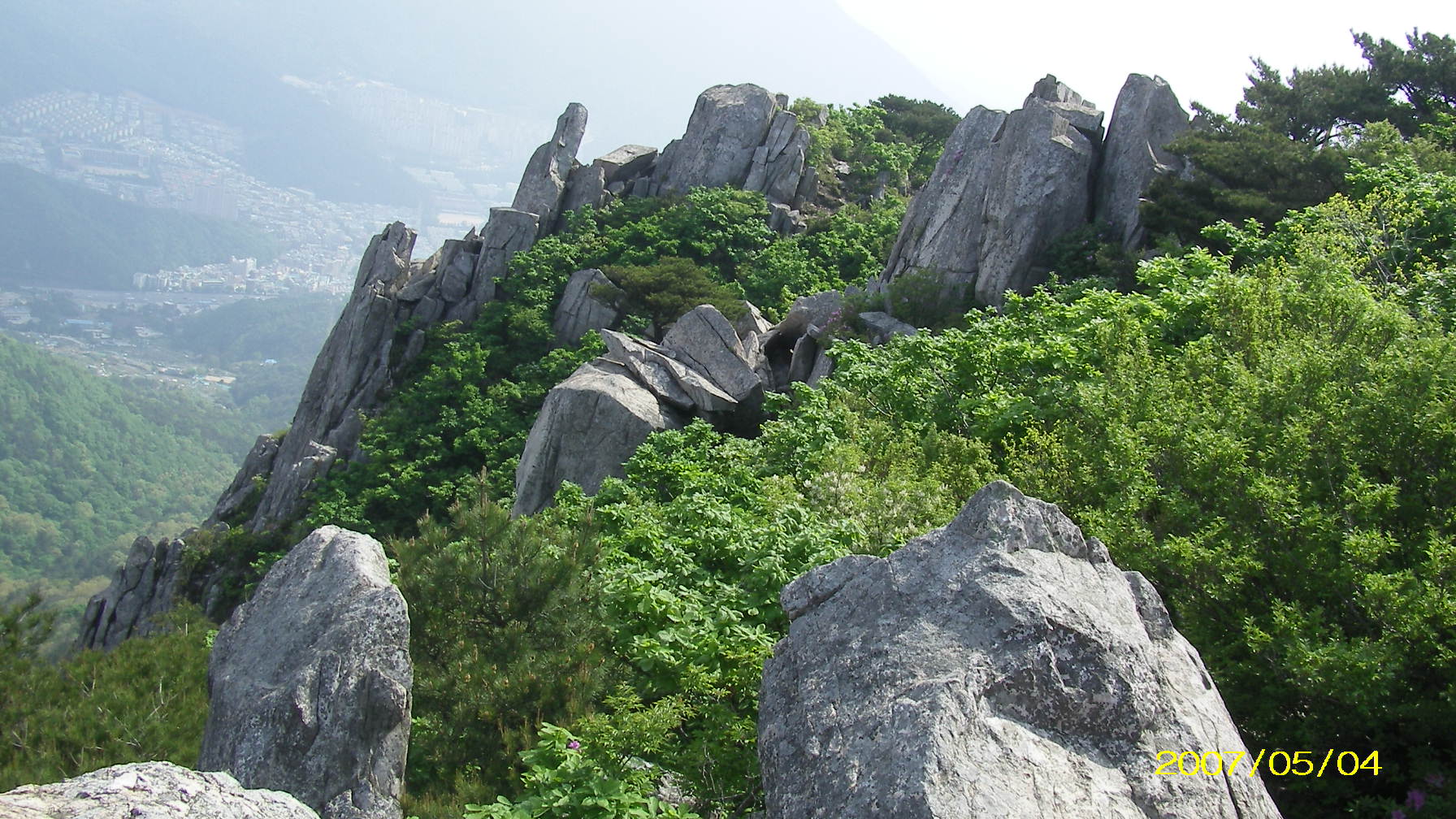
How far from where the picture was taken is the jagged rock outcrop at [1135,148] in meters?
20.3

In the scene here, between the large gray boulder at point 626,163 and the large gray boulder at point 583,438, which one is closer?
the large gray boulder at point 583,438

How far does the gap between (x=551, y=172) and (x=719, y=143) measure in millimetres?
5537

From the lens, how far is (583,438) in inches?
708

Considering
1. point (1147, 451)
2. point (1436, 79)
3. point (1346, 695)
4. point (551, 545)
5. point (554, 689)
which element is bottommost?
point (554, 689)

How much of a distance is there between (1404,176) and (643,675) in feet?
44.7

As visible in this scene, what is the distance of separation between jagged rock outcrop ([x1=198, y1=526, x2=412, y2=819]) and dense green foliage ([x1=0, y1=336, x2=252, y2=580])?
82.9 m

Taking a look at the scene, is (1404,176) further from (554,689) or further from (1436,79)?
(554,689)

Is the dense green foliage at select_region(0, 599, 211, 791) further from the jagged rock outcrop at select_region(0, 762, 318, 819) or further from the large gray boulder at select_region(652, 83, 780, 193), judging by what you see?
the large gray boulder at select_region(652, 83, 780, 193)

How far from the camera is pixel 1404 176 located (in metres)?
14.5

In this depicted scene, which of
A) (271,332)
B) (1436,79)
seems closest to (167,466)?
(271,332)

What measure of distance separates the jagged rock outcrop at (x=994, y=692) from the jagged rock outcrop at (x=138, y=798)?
7.86 ft

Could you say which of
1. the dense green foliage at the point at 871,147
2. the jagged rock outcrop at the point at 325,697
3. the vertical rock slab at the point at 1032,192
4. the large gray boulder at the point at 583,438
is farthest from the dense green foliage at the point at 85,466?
the jagged rock outcrop at the point at 325,697

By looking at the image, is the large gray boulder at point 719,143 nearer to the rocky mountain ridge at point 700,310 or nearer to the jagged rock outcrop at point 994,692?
the rocky mountain ridge at point 700,310
